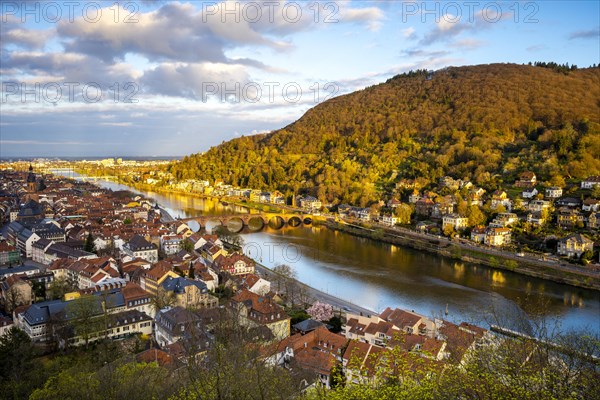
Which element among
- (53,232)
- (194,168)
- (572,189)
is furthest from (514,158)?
(194,168)

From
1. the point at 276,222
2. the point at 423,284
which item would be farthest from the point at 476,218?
Answer: the point at 276,222

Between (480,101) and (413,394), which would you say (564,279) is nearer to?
(413,394)

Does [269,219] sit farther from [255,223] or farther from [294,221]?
[294,221]

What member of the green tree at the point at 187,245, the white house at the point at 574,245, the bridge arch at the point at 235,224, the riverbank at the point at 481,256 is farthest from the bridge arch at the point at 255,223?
the white house at the point at 574,245

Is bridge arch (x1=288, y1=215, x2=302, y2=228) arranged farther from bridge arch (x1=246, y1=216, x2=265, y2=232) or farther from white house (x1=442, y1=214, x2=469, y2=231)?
white house (x1=442, y1=214, x2=469, y2=231)

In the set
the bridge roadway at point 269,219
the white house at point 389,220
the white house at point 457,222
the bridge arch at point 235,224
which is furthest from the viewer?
the bridge roadway at point 269,219

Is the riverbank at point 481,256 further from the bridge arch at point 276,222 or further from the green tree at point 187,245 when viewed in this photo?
the green tree at point 187,245
